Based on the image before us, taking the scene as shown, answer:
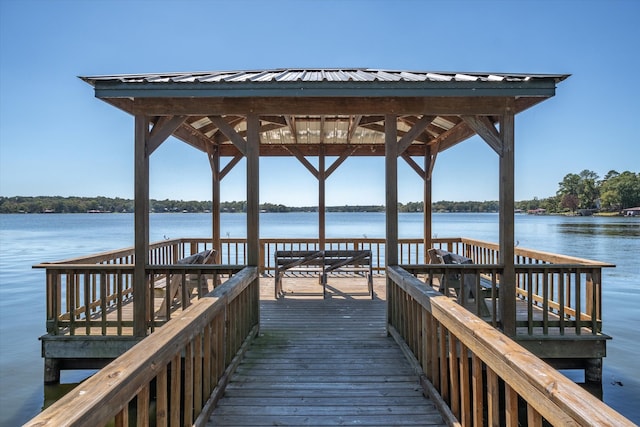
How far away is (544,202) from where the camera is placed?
87250 millimetres

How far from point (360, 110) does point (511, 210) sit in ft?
6.76

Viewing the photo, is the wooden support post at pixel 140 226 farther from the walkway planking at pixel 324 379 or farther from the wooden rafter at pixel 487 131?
the wooden rafter at pixel 487 131

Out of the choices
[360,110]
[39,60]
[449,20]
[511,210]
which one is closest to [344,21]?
[449,20]

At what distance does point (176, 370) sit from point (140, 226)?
2.65 m

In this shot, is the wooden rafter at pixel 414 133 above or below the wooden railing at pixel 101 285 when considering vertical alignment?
above

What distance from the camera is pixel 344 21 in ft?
34.9

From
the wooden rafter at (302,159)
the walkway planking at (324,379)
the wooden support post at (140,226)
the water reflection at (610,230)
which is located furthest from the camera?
the water reflection at (610,230)

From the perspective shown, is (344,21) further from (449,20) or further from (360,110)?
(360,110)

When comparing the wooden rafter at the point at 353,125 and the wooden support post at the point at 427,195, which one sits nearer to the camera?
the wooden rafter at the point at 353,125

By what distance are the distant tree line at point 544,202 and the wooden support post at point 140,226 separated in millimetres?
44873

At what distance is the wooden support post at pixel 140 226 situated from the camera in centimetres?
400

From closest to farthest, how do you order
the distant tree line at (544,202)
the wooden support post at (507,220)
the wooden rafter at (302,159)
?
the wooden support post at (507,220) < the wooden rafter at (302,159) < the distant tree line at (544,202)

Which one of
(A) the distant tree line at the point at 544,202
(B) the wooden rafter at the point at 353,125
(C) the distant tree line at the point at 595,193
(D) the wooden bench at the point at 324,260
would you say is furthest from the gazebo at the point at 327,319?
(C) the distant tree line at the point at 595,193

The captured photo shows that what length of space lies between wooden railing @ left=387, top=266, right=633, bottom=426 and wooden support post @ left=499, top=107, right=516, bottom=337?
3.52ft
